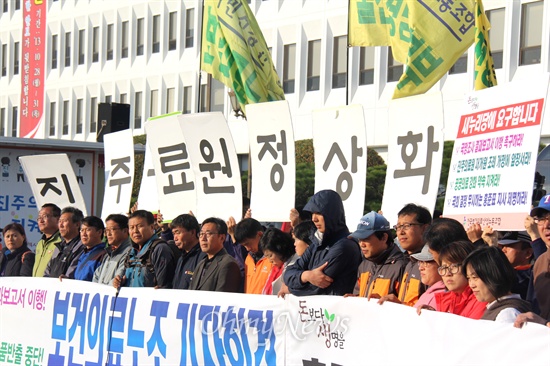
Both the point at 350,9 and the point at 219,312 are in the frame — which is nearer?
the point at 219,312

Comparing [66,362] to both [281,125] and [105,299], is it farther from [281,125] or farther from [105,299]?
[281,125]

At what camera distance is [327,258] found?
26.4 feet

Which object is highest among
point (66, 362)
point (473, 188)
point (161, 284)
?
point (473, 188)

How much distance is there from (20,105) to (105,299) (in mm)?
43191

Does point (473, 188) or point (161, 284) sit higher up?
point (473, 188)

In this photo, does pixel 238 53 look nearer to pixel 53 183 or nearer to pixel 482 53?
pixel 53 183

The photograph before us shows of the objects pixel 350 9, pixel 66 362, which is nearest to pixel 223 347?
pixel 66 362

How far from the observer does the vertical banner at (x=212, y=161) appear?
38.4 ft

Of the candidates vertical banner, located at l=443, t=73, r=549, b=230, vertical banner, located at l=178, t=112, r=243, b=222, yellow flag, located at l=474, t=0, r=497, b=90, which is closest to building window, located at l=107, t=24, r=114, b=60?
vertical banner, located at l=178, t=112, r=243, b=222

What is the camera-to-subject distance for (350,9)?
12.6 metres

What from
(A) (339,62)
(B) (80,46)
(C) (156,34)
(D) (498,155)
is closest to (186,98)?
(C) (156,34)

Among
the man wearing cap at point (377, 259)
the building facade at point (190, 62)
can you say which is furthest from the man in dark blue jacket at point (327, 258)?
the building facade at point (190, 62)

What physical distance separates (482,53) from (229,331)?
193 inches

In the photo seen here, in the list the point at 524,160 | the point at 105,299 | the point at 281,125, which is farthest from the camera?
the point at 281,125
